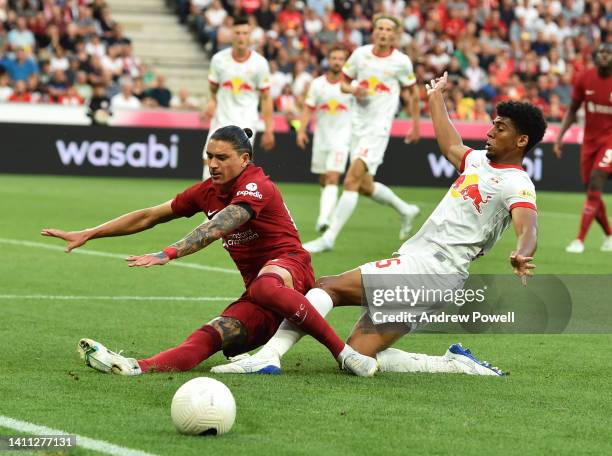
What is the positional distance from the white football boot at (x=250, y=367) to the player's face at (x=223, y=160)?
1045 mm

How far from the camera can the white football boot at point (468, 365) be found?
25.0 ft

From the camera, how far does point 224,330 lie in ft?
24.7

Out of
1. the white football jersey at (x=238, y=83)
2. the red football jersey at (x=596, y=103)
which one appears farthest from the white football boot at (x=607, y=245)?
the white football jersey at (x=238, y=83)

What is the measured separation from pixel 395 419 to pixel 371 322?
1515 millimetres

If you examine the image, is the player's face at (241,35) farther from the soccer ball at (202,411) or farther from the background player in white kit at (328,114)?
the soccer ball at (202,411)

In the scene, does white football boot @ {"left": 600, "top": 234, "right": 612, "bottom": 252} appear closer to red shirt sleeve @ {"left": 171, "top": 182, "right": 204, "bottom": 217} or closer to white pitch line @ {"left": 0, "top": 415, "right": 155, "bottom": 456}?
red shirt sleeve @ {"left": 171, "top": 182, "right": 204, "bottom": 217}

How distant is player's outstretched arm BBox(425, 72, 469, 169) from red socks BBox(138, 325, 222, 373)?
188 cm

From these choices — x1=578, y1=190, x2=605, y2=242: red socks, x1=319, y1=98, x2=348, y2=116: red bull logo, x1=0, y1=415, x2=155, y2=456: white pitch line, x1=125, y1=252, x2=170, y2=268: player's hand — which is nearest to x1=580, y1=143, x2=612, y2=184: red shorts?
x1=578, y1=190, x2=605, y2=242: red socks

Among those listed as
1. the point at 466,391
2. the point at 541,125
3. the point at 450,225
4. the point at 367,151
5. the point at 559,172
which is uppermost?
the point at 541,125

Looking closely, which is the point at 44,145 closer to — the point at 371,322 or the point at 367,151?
the point at 367,151

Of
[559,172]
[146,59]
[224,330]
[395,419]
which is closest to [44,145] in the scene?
[146,59]

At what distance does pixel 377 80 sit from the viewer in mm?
15273

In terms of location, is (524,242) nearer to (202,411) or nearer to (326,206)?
(202,411)

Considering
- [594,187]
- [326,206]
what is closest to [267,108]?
[326,206]
